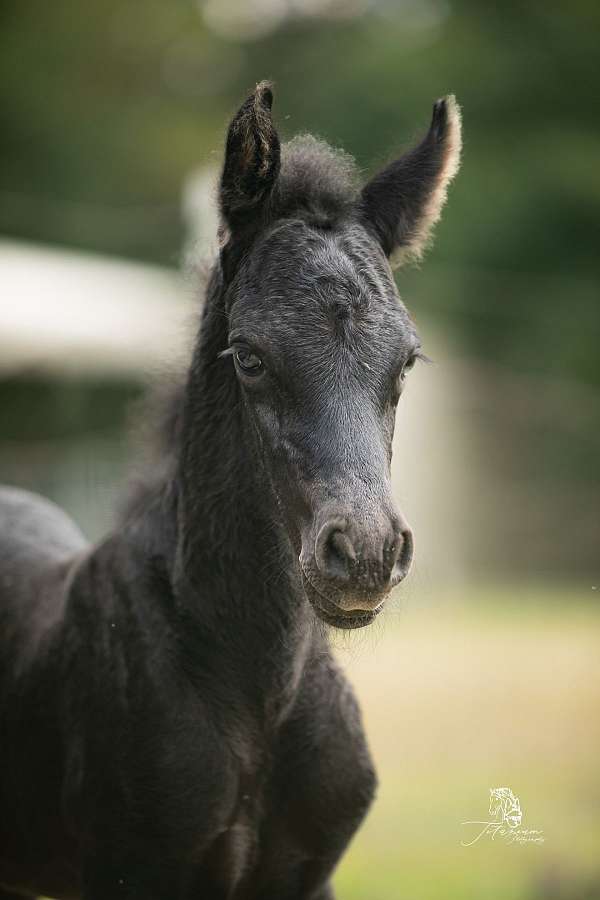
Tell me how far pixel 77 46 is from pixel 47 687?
22505 millimetres

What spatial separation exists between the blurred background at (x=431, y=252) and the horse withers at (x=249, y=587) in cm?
1026

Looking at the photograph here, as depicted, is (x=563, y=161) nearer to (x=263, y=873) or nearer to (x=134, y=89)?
(x=134, y=89)

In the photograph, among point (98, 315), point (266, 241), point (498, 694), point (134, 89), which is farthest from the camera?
point (134, 89)

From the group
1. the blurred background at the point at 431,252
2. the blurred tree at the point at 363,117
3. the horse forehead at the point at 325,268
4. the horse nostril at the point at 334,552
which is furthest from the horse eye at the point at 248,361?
the blurred tree at the point at 363,117

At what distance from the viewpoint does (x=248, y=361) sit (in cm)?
298

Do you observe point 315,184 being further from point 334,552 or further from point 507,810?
point 507,810

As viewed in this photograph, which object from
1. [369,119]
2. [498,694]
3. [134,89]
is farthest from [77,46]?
[498,694]

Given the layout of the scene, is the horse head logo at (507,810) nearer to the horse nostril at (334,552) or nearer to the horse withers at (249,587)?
the horse withers at (249,587)

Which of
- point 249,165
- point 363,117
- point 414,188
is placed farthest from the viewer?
point 363,117

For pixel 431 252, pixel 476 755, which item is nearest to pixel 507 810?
pixel 476 755

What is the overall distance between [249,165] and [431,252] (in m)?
20.8

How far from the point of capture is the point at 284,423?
2932mm

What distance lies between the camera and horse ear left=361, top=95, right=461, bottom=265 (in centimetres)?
333

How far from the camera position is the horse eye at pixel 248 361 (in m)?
2.97
